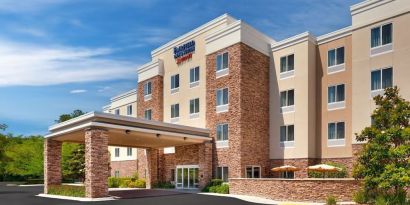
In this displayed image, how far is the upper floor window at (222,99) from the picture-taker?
32.5 m

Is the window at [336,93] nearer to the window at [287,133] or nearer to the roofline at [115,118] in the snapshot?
the window at [287,133]

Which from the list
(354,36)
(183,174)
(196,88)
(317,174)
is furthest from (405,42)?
(183,174)

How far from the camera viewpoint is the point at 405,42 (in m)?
25.4

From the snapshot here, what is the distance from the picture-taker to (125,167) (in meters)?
48.4

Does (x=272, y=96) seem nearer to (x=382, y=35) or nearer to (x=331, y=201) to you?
(x=382, y=35)

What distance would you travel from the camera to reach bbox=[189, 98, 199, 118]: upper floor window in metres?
36.0

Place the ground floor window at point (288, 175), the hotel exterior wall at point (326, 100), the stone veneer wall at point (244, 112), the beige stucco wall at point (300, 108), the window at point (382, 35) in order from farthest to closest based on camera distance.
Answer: the ground floor window at point (288, 175) < the stone veneer wall at point (244, 112) < the beige stucco wall at point (300, 108) < the hotel exterior wall at point (326, 100) < the window at point (382, 35)

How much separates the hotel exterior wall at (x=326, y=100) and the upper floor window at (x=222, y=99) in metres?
7.27

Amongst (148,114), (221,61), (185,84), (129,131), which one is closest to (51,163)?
(129,131)

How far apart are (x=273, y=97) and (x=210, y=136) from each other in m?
6.19

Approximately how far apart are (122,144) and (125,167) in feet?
42.9

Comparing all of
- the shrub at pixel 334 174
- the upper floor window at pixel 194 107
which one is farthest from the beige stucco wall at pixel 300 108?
the upper floor window at pixel 194 107

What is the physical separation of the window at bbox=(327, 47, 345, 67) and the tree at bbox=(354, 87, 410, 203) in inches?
377

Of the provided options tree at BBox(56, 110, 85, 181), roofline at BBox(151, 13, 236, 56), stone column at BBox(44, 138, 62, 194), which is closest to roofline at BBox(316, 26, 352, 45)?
roofline at BBox(151, 13, 236, 56)
